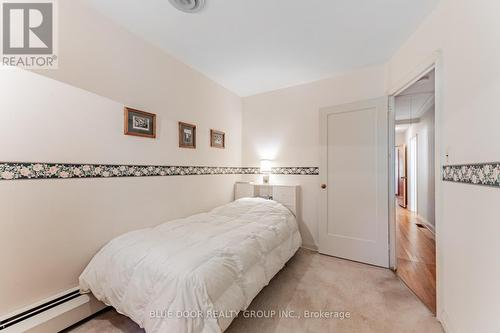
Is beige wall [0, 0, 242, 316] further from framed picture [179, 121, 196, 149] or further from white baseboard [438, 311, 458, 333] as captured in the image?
white baseboard [438, 311, 458, 333]

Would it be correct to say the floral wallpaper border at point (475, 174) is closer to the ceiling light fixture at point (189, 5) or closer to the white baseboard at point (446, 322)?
the white baseboard at point (446, 322)

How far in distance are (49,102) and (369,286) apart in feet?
10.6

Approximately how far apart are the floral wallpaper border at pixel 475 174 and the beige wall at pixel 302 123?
1470mm

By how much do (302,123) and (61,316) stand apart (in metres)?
3.23

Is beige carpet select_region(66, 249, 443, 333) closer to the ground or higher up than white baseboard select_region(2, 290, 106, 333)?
closer to the ground

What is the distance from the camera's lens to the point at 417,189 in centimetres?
477

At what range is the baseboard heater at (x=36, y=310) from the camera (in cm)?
124

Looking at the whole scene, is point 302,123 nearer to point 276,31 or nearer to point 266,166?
point 266,166

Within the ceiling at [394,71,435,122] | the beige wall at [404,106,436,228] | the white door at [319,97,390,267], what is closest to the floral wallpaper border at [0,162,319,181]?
the white door at [319,97,390,267]

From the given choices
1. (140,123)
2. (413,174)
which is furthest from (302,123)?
(413,174)

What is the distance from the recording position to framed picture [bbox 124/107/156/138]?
1.89m

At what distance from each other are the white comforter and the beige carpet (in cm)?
24

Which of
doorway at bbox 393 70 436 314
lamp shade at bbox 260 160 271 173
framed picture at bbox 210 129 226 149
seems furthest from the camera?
lamp shade at bbox 260 160 271 173

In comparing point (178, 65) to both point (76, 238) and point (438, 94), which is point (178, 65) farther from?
point (438, 94)
